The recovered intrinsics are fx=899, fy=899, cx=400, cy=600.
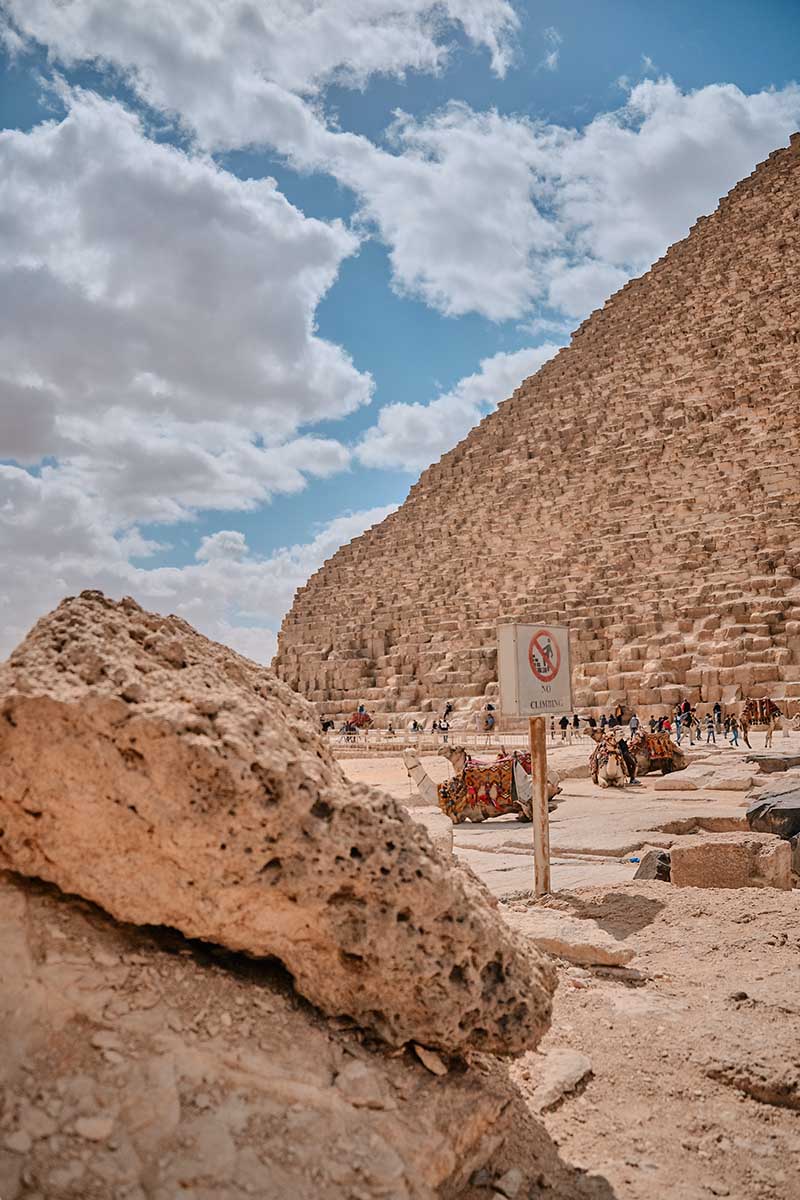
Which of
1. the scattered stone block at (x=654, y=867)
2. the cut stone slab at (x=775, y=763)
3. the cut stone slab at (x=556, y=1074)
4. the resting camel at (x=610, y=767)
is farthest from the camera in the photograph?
the resting camel at (x=610, y=767)

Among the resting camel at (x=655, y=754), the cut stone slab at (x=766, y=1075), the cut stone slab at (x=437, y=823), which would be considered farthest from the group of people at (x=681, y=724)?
the cut stone slab at (x=766, y=1075)

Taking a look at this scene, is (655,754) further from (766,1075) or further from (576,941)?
(766,1075)

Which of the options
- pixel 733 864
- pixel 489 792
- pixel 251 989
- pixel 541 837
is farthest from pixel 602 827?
pixel 251 989

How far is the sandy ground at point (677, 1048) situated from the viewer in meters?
2.21

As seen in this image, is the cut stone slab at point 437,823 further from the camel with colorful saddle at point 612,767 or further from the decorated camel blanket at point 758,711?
the decorated camel blanket at point 758,711

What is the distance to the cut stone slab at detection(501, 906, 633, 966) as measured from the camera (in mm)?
3580

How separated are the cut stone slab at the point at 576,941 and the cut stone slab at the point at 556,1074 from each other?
0.66 meters

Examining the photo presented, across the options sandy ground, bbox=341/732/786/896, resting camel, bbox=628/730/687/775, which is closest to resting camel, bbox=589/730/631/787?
sandy ground, bbox=341/732/786/896

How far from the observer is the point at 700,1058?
272cm

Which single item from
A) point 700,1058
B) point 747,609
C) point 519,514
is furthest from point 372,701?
point 700,1058

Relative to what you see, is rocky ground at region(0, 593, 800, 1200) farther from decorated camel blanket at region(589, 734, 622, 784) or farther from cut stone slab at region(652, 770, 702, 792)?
decorated camel blanket at region(589, 734, 622, 784)

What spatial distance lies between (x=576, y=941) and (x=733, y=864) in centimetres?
141

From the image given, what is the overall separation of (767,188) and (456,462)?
24.5 metres

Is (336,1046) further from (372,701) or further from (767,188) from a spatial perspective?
(767,188)
